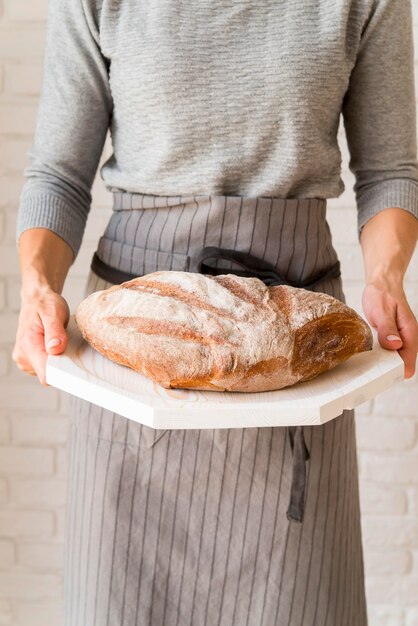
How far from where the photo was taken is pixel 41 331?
3.43 ft

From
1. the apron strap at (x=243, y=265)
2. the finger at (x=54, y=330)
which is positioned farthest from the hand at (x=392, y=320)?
the finger at (x=54, y=330)

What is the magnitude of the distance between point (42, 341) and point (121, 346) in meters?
0.15

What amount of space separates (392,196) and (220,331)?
0.49 metres

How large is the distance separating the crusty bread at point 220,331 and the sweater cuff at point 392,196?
332 millimetres

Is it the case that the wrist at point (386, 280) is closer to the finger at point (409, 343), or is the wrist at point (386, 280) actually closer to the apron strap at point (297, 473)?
the finger at point (409, 343)

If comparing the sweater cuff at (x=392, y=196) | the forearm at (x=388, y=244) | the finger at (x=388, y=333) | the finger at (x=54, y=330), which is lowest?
the finger at (x=54, y=330)

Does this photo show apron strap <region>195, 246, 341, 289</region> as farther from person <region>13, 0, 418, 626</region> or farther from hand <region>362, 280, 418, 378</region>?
hand <region>362, 280, 418, 378</region>

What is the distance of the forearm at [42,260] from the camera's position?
113 centimetres

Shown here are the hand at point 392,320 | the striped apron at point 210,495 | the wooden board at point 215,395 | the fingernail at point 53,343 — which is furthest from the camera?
the striped apron at point 210,495

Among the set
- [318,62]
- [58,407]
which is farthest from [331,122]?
[58,407]

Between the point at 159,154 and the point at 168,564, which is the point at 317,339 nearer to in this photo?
the point at 159,154

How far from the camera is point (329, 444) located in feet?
4.04

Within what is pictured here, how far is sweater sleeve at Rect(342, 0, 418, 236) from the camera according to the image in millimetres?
1213

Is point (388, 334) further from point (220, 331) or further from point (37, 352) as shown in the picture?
point (37, 352)
